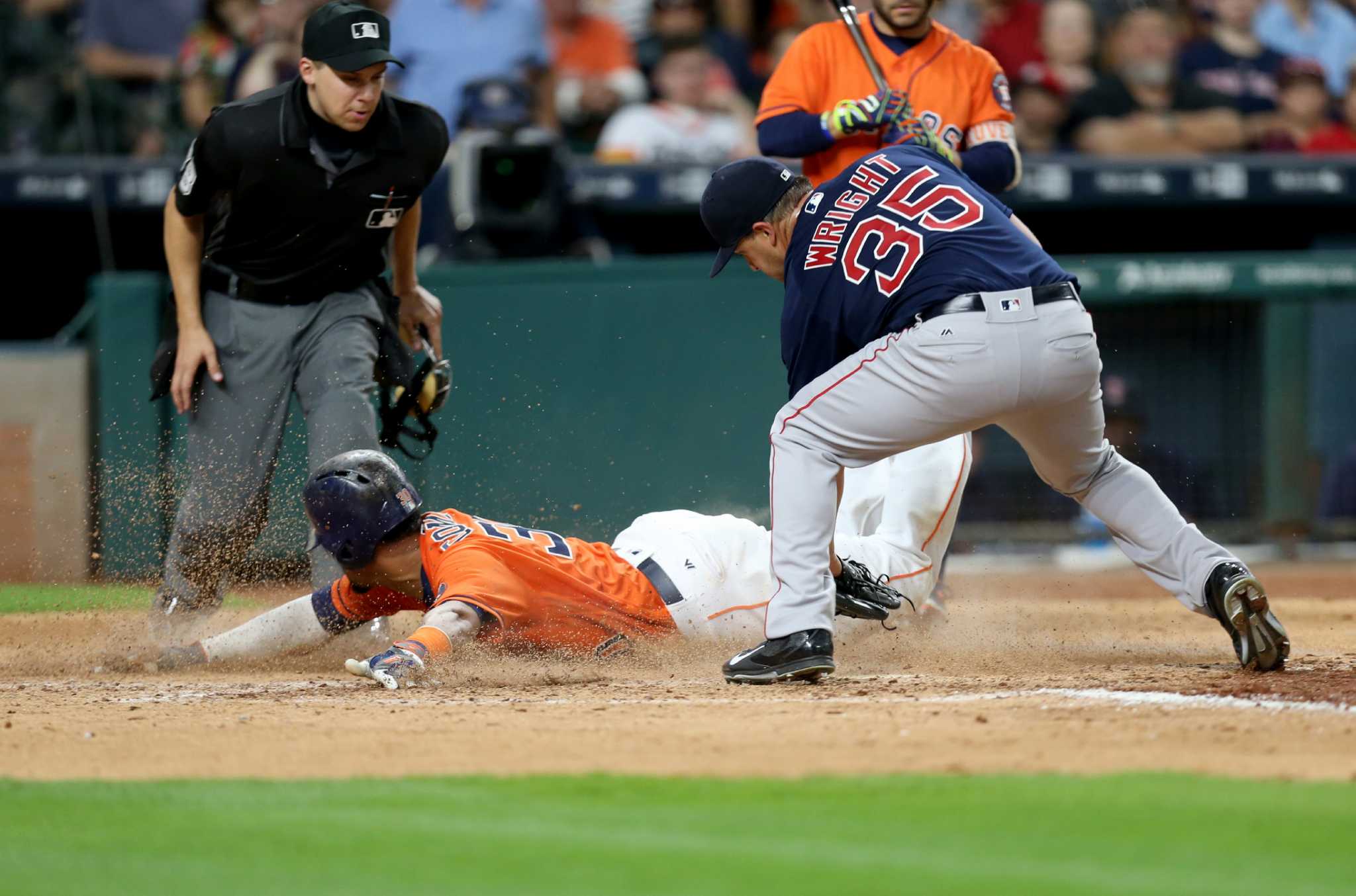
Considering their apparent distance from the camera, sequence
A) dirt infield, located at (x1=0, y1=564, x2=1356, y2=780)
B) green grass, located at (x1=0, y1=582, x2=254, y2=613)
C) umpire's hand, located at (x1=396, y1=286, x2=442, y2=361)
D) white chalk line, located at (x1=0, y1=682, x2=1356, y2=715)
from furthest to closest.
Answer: green grass, located at (x1=0, y1=582, x2=254, y2=613)
umpire's hand, located at (x1=396, y1=286, x2=442, y2=361)
white chalk line, located at (x1=0, y1=682, x2=1356, y2=715)
dirt infield, located at (x1=0, y1=564, x2=1356, y2=780)

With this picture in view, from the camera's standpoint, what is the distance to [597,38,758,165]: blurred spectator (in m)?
9.70

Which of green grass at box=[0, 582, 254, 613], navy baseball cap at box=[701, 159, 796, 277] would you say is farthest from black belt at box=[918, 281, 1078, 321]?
green grass at box=[0, 582, 254, 613]

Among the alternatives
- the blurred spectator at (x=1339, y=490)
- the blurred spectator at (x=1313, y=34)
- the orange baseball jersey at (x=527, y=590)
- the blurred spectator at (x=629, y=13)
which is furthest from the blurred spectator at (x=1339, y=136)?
the orange baseball jersey at (x=527, y=590)

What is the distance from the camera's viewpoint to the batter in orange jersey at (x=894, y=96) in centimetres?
533

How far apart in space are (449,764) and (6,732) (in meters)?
1.15

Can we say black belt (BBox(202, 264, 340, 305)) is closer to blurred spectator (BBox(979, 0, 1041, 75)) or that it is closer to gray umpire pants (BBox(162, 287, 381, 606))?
gray umpire pants (BBox(162, 287, 381, 606))

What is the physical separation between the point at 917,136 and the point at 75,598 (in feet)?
13.4

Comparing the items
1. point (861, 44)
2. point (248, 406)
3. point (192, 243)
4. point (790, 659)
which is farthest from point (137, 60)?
point (790, 659)

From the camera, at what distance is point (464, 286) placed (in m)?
8.45

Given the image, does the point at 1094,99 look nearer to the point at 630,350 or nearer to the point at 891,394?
the point at 630,350

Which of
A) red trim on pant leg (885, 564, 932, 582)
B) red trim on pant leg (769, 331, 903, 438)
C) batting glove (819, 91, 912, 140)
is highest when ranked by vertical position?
batting glove (819, 91, 912, 140)

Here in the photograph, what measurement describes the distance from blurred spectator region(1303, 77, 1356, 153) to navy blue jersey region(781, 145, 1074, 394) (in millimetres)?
7381

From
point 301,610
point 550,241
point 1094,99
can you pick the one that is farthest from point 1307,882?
point 1094,99

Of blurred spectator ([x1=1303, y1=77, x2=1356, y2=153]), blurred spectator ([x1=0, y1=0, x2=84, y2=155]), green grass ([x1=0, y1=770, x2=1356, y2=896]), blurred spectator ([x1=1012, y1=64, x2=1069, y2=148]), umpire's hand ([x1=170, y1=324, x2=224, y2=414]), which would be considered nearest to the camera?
green grass ([x1=0, y1=770, x2=1356, y2=896])
